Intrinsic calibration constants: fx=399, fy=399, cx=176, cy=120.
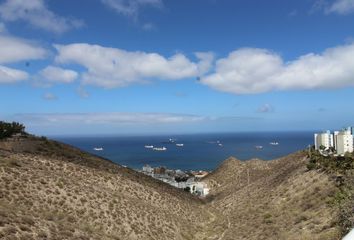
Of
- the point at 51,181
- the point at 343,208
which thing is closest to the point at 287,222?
the point at 343,208

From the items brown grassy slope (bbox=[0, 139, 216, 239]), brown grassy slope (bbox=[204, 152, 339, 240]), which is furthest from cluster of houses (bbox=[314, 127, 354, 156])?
brown grassy slope (bbox=[0, 139, 216, 239])

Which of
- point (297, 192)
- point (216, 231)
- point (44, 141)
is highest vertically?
point (44, 141)

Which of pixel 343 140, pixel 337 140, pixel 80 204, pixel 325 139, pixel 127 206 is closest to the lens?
pixel 80 204

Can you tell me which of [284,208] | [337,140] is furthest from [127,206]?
[337,140]

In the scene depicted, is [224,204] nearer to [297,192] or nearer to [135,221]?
[297,192]

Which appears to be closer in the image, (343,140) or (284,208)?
(284,208)

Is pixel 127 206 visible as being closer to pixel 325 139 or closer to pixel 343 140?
pixel 343 140
